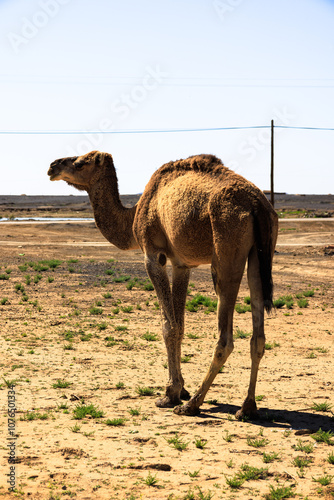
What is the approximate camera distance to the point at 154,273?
795 centimetres

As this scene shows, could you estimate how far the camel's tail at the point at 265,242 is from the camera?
6.84 metres

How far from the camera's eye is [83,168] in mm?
9109

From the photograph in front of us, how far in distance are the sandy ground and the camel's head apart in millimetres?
2800

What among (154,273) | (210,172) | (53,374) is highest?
(210,172)

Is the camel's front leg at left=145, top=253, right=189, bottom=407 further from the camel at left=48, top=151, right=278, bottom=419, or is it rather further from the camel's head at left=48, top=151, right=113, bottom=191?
the camel's head at left=48, top=151, right=113, bottom=191

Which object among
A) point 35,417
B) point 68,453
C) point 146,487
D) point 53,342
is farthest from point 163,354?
point 146,487

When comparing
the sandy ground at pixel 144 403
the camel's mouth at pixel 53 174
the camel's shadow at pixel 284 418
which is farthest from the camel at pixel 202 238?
the camel's mouth at pixel 53 174

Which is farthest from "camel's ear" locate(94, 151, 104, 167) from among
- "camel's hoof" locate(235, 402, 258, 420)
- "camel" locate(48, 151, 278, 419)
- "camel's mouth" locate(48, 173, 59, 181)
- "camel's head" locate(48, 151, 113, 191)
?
"camel's hoof" locate(235, 402, 258, 420)

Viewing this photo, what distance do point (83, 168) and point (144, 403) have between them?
3476 mm

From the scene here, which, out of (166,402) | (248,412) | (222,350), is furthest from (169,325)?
(248,412)

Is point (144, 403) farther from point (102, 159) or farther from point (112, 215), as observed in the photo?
point (102, 159)

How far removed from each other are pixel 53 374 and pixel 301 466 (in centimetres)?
440

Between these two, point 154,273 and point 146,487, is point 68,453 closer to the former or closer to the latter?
point 146,487

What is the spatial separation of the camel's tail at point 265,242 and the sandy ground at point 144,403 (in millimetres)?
1450
